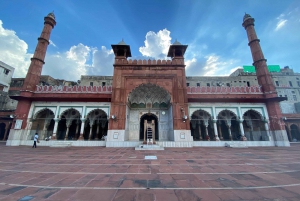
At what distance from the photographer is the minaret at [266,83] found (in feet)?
46.3

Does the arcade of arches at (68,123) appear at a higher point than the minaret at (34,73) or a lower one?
lower

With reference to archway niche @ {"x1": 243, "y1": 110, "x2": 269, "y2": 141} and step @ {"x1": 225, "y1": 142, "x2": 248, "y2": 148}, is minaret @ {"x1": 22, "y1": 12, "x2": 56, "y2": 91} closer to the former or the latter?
step @ {"x1": 225, "y1": 142, "x2": 248, "y2": 148}

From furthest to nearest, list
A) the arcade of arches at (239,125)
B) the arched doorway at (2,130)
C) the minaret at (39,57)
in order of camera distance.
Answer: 1. the arched doorway at (2,130)
2. the minaret at (39,57)
3. the arcade of arches at (239,125)

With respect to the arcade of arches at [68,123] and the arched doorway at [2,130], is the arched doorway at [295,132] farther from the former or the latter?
the arched doorway at [2,130]

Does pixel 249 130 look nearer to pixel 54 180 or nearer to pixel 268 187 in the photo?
pixel 268 187

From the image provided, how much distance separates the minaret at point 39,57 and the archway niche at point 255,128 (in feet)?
83.1

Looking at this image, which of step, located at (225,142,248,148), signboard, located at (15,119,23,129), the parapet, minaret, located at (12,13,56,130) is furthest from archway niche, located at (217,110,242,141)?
signboard, located at (15,119,23,129)

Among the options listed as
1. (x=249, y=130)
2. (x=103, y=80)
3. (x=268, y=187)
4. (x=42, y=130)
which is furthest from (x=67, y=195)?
(x=103, y=80)

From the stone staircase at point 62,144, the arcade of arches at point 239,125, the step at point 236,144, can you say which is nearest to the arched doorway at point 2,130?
the stone staircase at point 62,144

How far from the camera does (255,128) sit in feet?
53.4

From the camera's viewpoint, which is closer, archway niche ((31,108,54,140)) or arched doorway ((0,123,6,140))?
archway niche ((31,108,54,140))

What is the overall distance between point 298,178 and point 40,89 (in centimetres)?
2112

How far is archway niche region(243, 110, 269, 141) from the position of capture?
15141mm

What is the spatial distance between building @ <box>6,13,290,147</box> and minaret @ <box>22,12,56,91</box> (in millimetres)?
86
